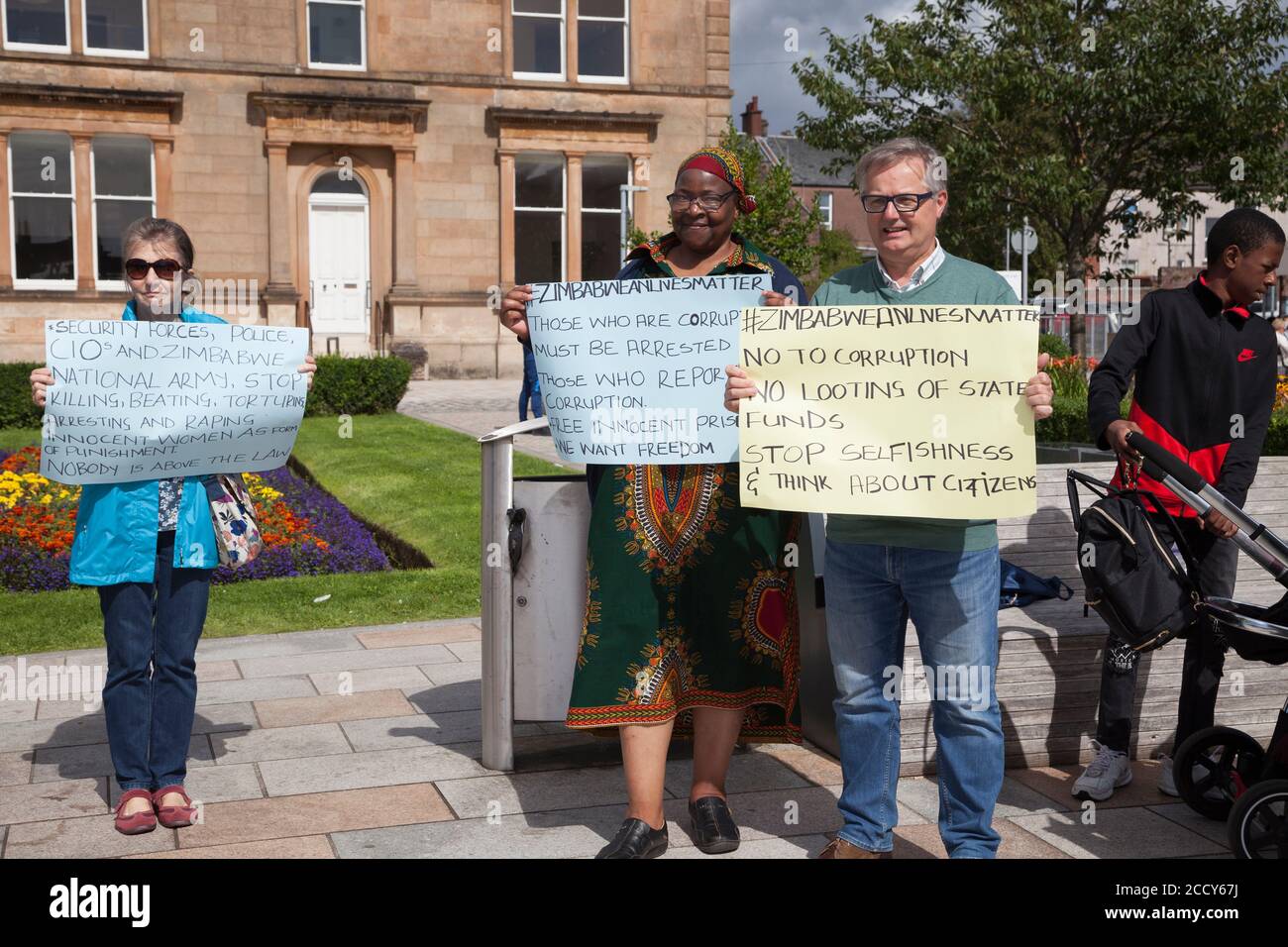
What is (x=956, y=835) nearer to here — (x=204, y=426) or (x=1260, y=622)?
(x=1260, y=622)

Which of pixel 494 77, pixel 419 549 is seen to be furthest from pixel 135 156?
pixel 419 549

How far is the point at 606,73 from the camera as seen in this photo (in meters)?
28.8

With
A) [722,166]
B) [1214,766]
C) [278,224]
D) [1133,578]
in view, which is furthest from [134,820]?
[278,224]

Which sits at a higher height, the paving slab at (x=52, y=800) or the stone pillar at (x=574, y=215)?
the stone pillar at (x=574, y=215)

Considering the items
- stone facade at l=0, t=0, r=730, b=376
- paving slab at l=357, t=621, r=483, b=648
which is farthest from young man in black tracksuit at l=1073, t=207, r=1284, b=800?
stone facade at l=0, t=0, r=730, b=376

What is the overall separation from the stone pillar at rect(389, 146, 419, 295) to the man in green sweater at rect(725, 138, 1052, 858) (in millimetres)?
24398

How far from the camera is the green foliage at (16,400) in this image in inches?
682

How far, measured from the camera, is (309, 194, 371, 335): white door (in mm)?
27516

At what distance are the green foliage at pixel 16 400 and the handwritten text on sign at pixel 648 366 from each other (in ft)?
48.8

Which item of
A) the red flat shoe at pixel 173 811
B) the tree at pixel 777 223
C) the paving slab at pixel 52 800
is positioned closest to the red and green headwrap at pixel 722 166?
the red flat shoe at pixel 173 811

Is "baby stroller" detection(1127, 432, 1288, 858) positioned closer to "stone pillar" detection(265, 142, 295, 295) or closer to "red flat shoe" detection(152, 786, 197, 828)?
"red flat shoe" detection(152, 786, 197, 828)

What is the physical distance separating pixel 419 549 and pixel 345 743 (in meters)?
4.11

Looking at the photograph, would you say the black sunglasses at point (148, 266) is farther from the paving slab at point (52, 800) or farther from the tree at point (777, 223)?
the tree at point (777, 223)

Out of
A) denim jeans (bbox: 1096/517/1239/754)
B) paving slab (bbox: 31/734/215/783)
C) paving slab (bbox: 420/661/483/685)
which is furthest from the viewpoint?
paving slab (bbox: 420/661/483/685)
